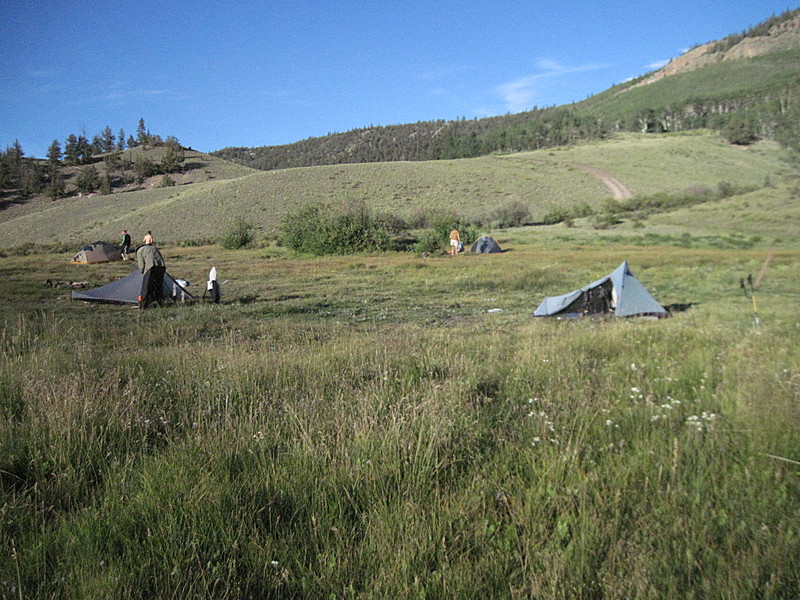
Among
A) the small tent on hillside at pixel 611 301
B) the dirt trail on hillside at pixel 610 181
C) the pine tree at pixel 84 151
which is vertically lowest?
the small tent on hillside at pixel 611 301

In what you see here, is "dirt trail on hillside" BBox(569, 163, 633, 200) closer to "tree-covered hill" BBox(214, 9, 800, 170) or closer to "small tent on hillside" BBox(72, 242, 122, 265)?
"tree-covered hill" BBox(214, 9, 800, 170)

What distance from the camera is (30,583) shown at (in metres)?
2.21

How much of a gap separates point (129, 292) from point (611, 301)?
1251 cm

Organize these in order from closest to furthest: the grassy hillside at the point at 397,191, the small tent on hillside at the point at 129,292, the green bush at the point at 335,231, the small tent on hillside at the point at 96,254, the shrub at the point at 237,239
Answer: the small tent on hillside at the point at 129,292 < the small tent on hillside at the point at 96,254 < the green bush at the point at 335,231 < the shrub at the point at 237,239 < the grassy hillside at the point at 397,191

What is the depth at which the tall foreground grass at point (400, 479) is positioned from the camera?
223cm

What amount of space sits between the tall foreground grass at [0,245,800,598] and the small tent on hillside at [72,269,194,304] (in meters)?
8.44

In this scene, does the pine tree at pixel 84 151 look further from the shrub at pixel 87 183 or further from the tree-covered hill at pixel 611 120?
the tree-covered hill at pixel 611 120

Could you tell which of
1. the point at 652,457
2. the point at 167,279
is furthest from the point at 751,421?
the point at 167,279

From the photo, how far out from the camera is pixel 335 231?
35094 mm

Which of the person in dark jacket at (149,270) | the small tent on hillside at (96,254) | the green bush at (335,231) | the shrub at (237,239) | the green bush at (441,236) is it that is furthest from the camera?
the shrub at (237,239)

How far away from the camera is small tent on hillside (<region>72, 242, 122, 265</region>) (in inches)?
1219

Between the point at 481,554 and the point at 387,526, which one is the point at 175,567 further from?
the point at 481,554

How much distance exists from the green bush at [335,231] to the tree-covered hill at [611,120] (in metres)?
83.0

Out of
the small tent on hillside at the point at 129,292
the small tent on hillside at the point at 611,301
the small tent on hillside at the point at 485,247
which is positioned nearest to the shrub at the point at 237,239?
the small tent on hillside at the point at 485,247
